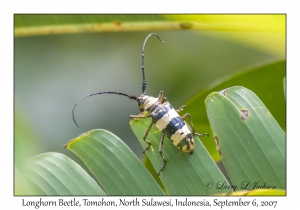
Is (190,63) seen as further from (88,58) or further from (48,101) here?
(48,101)

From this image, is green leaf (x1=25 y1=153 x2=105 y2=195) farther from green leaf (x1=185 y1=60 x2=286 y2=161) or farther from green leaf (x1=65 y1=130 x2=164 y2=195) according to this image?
green leaf (x1=185 y1=60 x2=286 y2=161)

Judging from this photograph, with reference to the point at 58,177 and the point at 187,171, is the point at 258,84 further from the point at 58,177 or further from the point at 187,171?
the point at 58,177

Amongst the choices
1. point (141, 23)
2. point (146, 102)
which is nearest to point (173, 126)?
point (146, 102)

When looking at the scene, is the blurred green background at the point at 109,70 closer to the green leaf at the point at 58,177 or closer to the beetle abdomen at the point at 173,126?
the beetle abdomen at the point at 173,126

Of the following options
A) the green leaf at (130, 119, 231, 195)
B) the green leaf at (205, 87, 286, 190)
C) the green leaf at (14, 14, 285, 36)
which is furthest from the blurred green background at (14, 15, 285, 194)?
the green leaf at (205, 87, 286, 190)

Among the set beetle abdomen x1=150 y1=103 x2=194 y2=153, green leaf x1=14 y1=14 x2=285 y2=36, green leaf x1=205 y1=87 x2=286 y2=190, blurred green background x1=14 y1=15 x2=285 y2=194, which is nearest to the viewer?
green leaf x1=205 y1=87 x2=286 y2=190

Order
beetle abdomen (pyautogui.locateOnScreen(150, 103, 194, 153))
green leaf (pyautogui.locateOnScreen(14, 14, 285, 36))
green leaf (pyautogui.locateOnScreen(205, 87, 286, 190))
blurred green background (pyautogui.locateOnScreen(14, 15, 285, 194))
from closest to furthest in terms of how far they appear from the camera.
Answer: green leaf (pyautogui.locateOnScreen(205, 87, 286, 190)) → beetle abdomen (pyautogui.locateOnScreen(150, 103, 194, 153)) → green leaf (pyautogui.locateOnScreen(14, 14, 285, 36)) → blurred green background (pyautogui.locateOnScreen(14, 15, 285, 194))

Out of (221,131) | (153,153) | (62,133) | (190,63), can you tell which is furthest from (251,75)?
(62,133)

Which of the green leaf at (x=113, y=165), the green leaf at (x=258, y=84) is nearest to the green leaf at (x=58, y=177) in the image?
the green leaf at (x=113, y=165)
